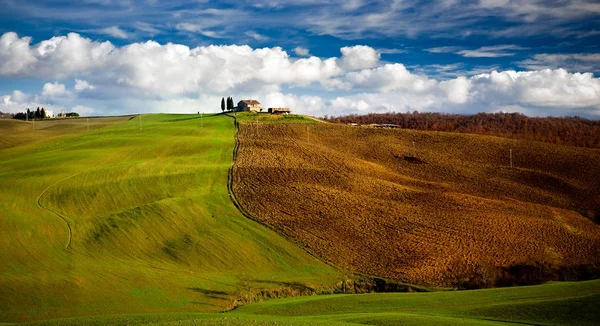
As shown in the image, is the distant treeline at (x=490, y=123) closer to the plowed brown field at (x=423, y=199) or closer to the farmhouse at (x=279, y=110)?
the farmhouse at (x=279, y=110)

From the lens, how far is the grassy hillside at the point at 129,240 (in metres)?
39.4

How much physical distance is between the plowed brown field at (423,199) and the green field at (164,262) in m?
4.46

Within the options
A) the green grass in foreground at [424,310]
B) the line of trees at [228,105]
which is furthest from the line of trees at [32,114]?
the green grass in foreground at [424,310]

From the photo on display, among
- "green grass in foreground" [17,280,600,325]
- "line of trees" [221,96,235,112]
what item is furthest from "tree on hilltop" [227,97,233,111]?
"green grass in foreground" [17,280,600,325]

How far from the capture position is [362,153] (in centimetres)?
8500

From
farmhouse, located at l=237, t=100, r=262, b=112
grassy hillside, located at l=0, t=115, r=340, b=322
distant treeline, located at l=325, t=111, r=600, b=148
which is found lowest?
grassy hillside, located at l=0, t=115, r=340, b=322

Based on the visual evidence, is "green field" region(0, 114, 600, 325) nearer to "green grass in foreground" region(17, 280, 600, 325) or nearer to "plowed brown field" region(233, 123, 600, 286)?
"green grass in foreground" region(17, 280, 600, 325)

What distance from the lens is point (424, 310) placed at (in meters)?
31.6

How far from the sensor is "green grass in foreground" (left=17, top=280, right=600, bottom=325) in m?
25.8

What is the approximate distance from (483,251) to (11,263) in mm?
41286

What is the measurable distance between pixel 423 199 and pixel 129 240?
109 ft

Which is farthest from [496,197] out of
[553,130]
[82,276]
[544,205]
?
[553,130]

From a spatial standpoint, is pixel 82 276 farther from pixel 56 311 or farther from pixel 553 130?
pixel 553 130

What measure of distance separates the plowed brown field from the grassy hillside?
14.5 ft
